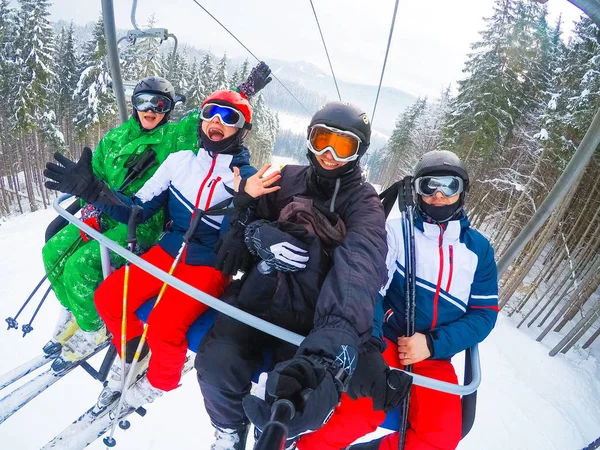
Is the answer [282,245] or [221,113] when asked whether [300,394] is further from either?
[221,113]

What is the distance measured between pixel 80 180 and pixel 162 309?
1.18 m

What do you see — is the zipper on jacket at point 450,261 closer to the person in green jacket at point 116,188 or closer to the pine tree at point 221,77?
the person in green jacket at point 116,188

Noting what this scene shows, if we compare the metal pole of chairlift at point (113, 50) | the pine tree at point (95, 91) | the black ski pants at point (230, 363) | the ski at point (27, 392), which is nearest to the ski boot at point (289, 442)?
the black ski pants at point (230, 363)

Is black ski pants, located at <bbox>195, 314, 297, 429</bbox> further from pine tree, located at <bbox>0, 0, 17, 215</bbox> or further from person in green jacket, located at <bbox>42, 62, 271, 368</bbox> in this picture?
pine tree, located at <bbox>0, 0, 17, 215</bbox>

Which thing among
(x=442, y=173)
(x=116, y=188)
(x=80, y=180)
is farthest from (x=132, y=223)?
(x=442, y=173)

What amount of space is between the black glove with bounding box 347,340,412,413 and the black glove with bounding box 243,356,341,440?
414 millimetres

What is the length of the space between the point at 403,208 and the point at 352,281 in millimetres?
910

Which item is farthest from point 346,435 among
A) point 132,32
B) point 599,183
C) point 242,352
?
point 599,183

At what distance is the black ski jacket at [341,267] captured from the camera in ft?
5.58

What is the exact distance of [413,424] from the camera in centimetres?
229

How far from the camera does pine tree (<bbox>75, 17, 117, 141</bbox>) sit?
22980 millimetres

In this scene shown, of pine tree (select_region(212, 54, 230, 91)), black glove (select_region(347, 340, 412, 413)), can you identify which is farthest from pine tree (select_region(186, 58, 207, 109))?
black glove (select_region(347, 340, 412, 413))

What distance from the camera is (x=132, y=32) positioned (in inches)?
153

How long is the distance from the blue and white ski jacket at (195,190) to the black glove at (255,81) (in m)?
1.09
